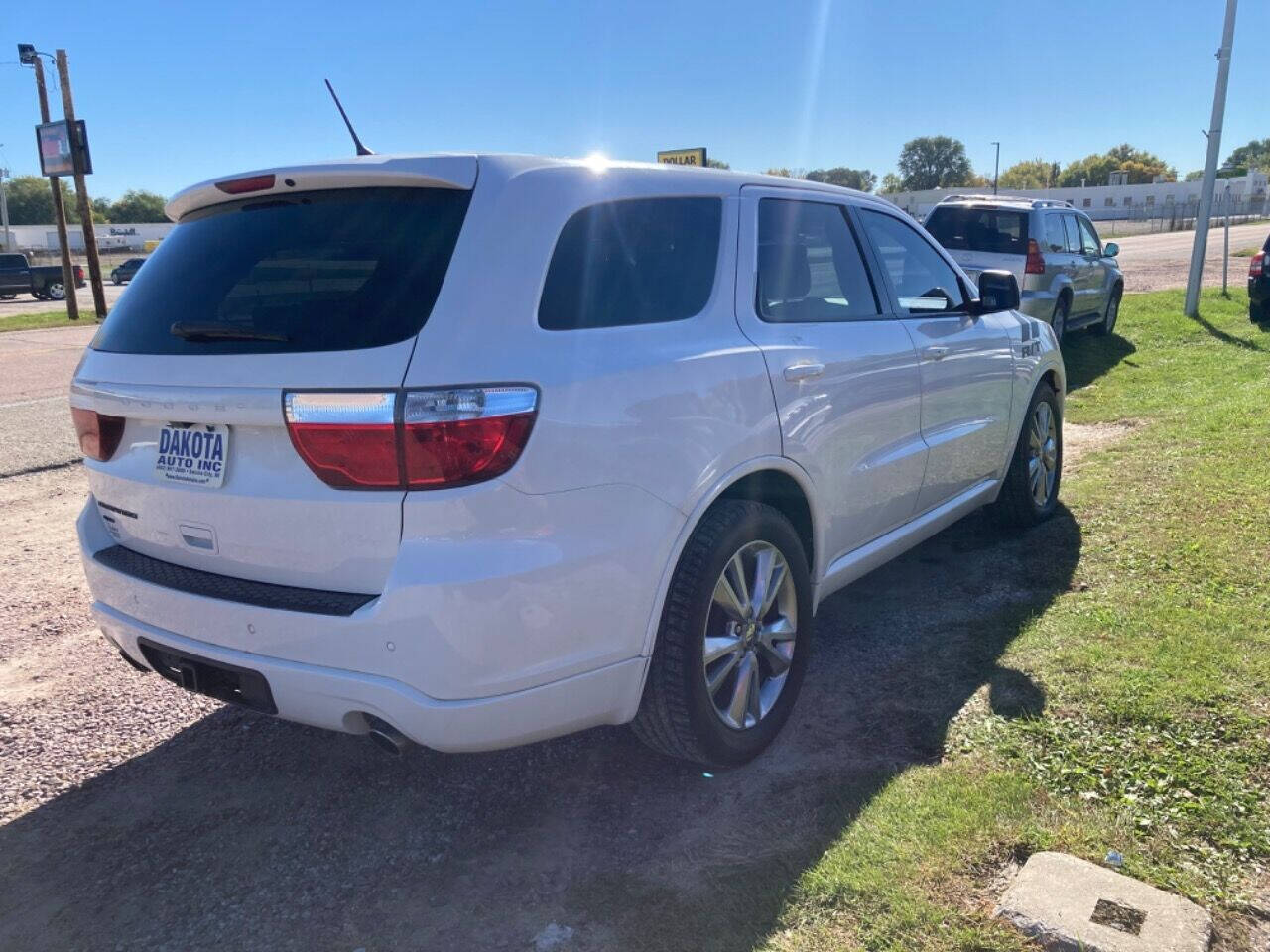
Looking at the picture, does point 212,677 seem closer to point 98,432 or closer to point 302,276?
point 98,432

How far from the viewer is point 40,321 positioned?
24375mm

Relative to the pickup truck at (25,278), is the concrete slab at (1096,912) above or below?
below

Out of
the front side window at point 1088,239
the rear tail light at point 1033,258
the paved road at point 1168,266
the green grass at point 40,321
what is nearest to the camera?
the rear tail light at point 1033,258

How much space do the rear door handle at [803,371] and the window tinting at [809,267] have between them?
0.18 meters

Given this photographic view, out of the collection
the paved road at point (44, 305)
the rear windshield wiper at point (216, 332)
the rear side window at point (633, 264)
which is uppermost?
the rear side window at point (633, 264)

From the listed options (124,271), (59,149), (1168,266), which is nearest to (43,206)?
(124,271)

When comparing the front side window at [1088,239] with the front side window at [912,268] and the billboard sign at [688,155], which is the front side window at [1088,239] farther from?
the front side window at [912,268]

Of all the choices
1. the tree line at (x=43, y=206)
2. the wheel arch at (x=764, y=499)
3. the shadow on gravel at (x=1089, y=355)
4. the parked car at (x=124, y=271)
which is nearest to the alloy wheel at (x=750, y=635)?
the wheel arch at (x=764, y=499)

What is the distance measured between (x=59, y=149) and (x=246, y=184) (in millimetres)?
25305

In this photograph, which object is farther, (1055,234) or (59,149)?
(59,149)

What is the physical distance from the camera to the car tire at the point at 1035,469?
17.3 feet

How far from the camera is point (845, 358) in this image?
142 inches

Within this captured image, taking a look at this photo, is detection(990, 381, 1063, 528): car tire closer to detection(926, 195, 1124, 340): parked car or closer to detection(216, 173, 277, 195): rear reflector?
detection(216, 173, 277, 195): rear reflector

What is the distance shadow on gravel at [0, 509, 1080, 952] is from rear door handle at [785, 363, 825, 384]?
120 centimetres
